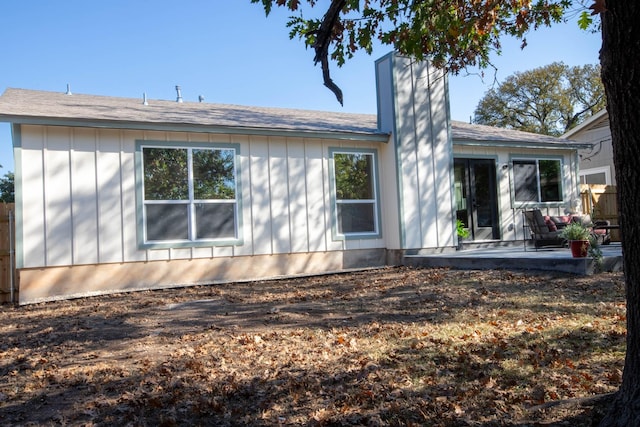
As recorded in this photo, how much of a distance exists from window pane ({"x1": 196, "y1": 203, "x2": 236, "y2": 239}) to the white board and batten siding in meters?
0.21

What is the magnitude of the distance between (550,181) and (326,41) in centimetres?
1190

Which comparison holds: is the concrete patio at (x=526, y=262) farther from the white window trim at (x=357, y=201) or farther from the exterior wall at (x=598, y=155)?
the exterior wall at (x=598, y=155)

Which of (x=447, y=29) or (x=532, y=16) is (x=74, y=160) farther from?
(x=532, y=16)

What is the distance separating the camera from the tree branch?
4.22 m

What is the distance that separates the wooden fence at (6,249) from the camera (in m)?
9.16

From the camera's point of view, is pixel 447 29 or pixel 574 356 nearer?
pixel 574 356

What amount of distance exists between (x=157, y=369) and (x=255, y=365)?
2.75ft

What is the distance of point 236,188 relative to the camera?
10.3 m

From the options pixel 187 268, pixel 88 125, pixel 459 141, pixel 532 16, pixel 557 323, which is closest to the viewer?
pixel 557 323

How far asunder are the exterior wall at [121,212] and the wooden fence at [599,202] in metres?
8.65

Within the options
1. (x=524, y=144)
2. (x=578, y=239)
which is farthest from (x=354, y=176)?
(x=524, y=144)

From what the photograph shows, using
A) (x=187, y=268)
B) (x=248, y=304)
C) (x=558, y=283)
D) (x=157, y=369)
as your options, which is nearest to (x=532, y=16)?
(x=558, y=283)

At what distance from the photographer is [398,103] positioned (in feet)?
37.8

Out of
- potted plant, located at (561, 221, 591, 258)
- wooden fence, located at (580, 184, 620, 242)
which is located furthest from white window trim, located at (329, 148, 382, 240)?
wooden fence, located at (580, 184, 620, 242)
